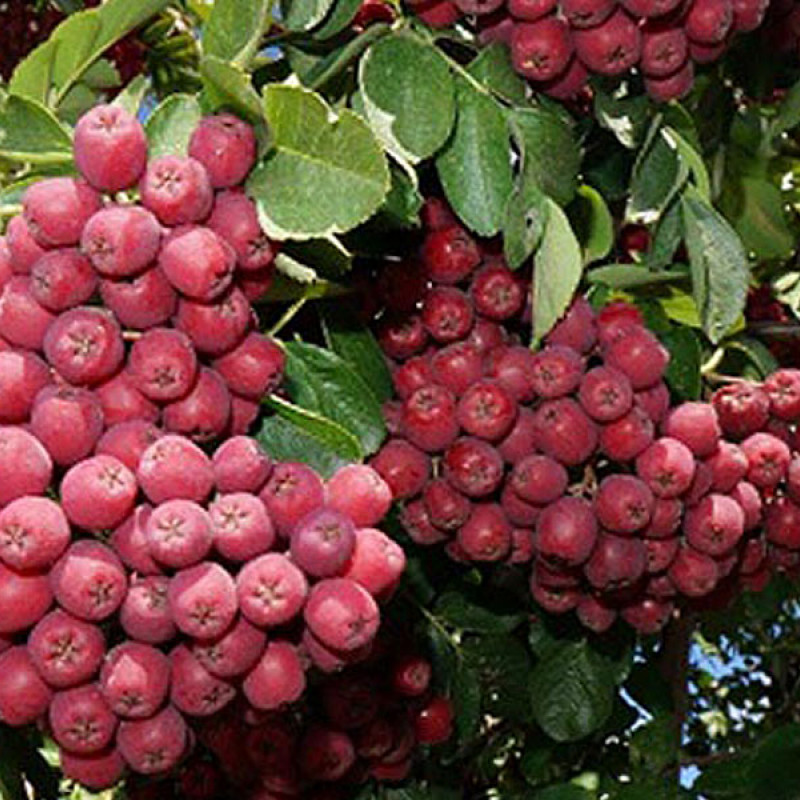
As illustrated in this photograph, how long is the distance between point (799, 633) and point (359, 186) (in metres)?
2.90

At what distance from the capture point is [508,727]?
2.58 m

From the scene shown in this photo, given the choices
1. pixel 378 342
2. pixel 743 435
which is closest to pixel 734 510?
pixel 743 435

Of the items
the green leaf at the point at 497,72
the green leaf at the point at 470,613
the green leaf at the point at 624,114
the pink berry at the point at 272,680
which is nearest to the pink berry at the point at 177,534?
the pink berry at the point at 272,680

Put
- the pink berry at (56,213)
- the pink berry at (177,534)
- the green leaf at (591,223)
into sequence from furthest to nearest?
the green leaf at (591,223) → the pink berry at (56,213) → the pink berry at (177,534)

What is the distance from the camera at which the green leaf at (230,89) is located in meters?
1.21

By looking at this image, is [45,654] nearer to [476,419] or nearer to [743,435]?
[476,419]

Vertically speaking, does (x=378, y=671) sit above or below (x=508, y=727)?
above

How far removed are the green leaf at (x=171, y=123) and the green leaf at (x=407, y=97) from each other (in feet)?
0.83

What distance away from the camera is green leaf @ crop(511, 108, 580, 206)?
159 centimetres

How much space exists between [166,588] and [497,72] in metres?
0.71

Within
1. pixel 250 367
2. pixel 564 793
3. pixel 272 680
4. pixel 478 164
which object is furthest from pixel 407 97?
pixel 564 793

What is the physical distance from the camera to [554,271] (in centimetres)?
157

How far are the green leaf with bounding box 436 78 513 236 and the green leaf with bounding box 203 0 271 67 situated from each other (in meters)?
0.25

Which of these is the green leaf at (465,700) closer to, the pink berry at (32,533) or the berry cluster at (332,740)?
the berry cluster at (332,740)
